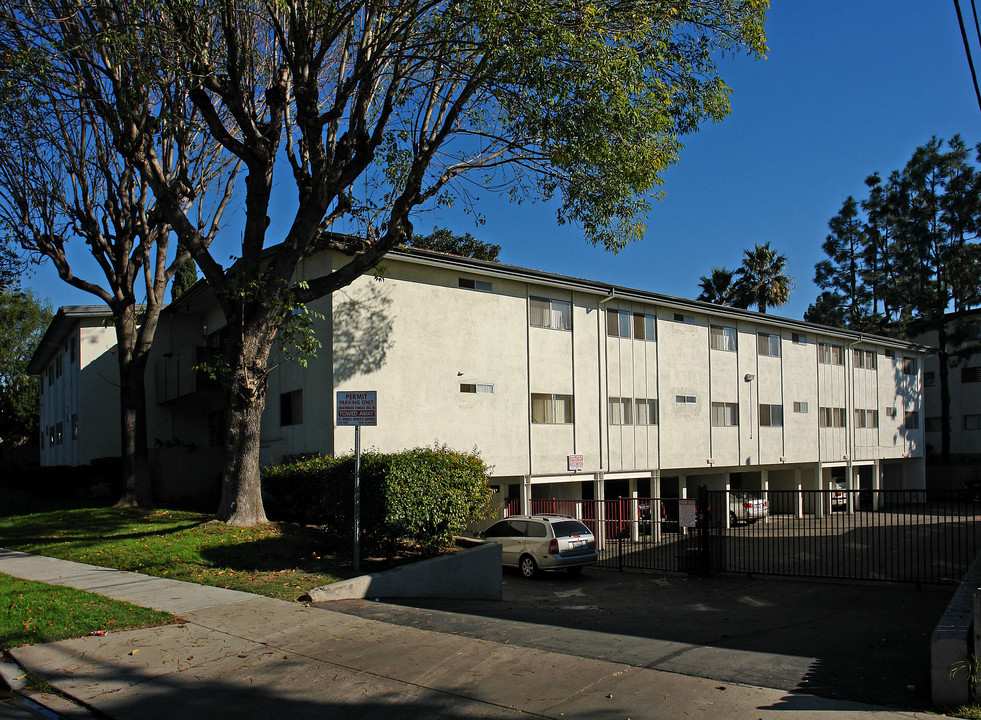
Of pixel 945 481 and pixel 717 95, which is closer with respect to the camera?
pixel 717 95

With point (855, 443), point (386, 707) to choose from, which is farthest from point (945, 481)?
point (386, 707)

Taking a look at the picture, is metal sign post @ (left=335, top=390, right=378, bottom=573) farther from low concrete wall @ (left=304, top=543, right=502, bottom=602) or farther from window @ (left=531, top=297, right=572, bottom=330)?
window @ (left=531, top=297, right=572, bottom=330)

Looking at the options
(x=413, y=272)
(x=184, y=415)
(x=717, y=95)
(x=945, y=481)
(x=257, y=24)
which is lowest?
(x=945, y=481)

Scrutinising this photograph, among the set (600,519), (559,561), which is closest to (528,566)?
(559,561)

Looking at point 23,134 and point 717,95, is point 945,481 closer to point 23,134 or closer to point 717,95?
point 717,95

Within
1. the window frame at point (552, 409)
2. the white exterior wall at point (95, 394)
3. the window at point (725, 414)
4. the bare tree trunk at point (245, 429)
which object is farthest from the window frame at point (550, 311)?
the white exterior wall at point (95, 394)

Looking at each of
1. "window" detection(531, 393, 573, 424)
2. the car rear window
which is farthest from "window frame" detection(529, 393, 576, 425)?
the car rear window

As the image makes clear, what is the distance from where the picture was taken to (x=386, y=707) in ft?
20.9

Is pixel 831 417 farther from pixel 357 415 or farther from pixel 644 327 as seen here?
pixel 357 415

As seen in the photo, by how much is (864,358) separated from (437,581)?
35479 mm

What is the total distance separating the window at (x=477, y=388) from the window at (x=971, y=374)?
39310 millimetres

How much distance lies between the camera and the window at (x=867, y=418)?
40.5 m

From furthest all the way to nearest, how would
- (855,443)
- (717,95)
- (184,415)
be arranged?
(855,443) < (184,415) < (717,95)

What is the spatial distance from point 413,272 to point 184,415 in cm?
1319
